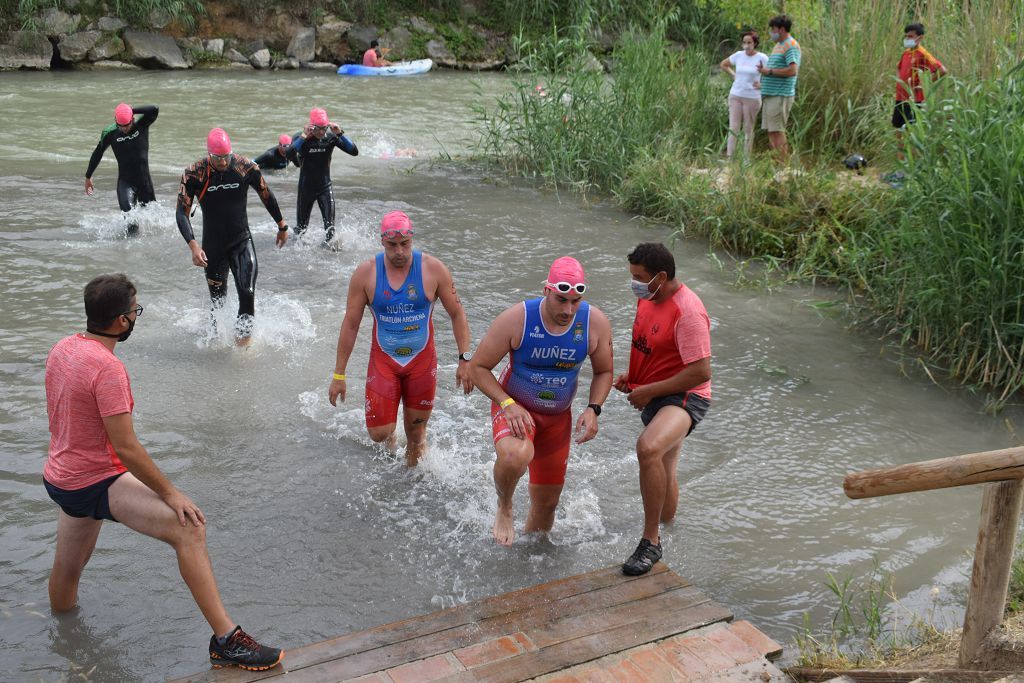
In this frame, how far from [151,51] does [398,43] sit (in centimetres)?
696

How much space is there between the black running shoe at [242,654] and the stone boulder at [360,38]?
82.4 ft

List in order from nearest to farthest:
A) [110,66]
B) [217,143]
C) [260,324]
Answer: [217,143] → [260,324] → [110,66]

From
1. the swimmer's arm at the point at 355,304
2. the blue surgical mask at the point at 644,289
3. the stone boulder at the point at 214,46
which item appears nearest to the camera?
the blue surgical mask at the point at 644,289

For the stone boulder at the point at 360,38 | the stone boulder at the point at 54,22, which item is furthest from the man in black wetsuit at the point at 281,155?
the stone boulder at the point at 360,38

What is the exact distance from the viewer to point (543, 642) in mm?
4387

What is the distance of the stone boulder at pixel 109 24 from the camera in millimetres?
24484

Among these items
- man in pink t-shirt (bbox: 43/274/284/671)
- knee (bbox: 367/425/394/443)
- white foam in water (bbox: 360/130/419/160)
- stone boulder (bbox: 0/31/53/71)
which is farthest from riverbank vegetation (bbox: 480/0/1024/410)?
stone boulder (bbox: 0/31/53/71)

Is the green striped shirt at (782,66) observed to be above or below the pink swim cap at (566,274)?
above

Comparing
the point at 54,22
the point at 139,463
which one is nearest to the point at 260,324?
the point at 139,463

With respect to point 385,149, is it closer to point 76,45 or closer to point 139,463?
point 76,45

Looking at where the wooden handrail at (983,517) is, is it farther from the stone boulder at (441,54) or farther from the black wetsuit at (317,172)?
the stone boulder at (441,54)

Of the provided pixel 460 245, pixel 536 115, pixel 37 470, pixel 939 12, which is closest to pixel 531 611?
pixel 37 470

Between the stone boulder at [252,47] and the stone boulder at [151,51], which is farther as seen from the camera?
the stone boulder at [252,47]

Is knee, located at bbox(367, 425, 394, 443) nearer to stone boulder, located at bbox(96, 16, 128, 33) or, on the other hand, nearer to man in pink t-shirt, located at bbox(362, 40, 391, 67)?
man in pink t-shirt, located at bbox(362, 40, 391, 67)
